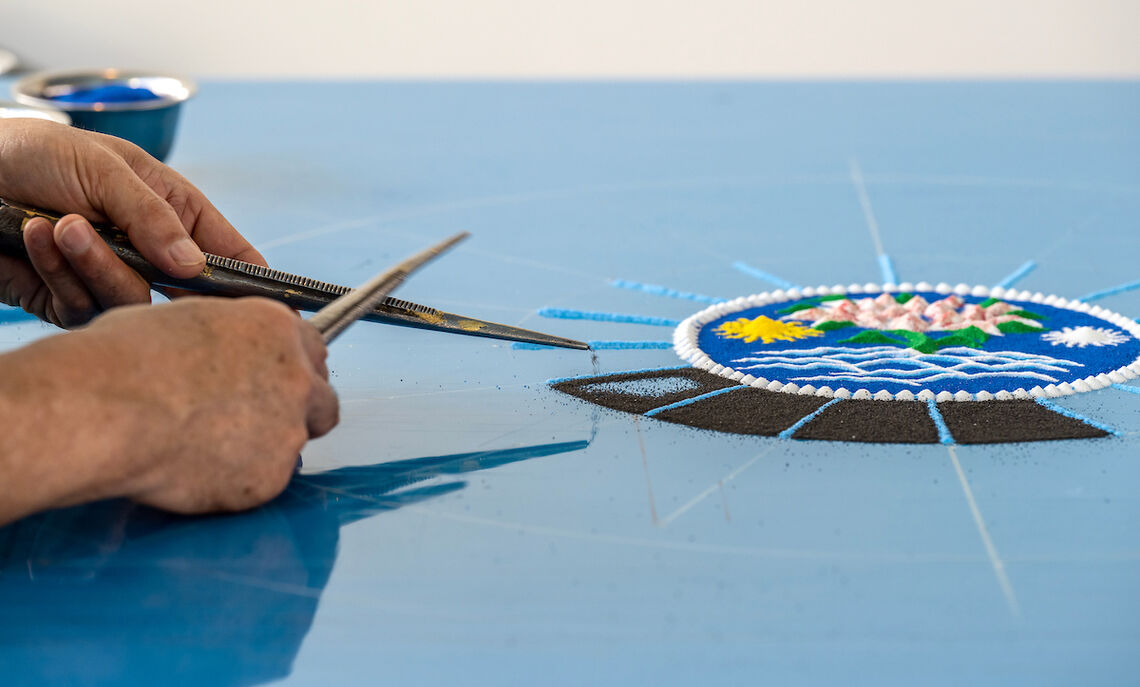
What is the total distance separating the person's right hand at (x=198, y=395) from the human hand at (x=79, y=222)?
10.5 inches

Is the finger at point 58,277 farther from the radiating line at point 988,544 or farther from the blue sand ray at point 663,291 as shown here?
the radiating line at point 988,544

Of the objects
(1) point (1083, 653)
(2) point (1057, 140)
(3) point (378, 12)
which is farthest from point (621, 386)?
(3) point (378, 12)

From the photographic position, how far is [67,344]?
86 cm

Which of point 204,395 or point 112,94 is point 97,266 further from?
point 112,94

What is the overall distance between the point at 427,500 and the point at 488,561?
115 mm

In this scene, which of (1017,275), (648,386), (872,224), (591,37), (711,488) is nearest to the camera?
(711,488)

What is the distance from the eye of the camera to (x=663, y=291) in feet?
5.20

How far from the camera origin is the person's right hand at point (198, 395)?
86 cm

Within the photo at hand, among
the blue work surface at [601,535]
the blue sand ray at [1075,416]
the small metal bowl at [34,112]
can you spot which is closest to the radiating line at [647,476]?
the blue work surface at [601,535]

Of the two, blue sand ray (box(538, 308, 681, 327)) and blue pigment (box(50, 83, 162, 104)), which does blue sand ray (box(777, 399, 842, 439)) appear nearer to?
blue sand ray (box(538, 308, 681, 327))

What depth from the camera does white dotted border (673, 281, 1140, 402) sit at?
1195mm

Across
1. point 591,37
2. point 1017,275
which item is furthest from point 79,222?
point 591,37

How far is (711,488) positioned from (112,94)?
163 centimetres

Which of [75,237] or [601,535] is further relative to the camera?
[75,237]
